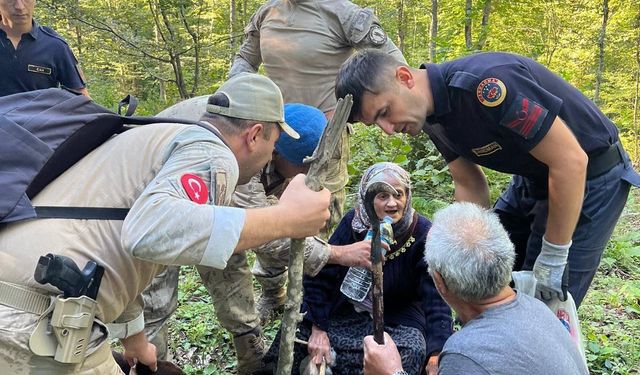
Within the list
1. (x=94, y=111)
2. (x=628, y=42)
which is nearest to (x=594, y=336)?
(x=94, y=111)

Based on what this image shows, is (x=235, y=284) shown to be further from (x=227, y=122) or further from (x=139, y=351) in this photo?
(x=227, y=122)

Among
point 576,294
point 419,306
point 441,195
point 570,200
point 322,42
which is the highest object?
point 322,42

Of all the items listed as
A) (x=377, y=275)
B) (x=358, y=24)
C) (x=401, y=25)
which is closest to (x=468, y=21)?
(x=401, y=25)

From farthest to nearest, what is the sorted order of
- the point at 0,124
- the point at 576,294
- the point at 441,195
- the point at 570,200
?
1. the point at 441,195
2. the point at 576,294
3. the point at 570,200
4. the point at 0,124

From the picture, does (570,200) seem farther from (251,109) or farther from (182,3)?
(182,3)

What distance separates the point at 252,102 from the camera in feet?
6.31

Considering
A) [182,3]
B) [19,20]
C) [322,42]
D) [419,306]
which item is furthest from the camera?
[182,3]

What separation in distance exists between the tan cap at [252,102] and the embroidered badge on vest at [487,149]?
100cm

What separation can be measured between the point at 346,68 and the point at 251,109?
0.62 m

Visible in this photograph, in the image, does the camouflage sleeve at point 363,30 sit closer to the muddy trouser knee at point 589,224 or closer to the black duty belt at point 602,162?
the muddy trouser knee at point 589,224

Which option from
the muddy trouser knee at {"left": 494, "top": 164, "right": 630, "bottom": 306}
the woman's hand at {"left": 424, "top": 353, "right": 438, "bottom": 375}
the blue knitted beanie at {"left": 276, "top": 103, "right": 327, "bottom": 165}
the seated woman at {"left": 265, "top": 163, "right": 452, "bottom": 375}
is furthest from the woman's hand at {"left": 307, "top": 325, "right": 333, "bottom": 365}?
the muddy trouser knee at {"left": 494, "top": 164, "right": 630, "bottom": 306}

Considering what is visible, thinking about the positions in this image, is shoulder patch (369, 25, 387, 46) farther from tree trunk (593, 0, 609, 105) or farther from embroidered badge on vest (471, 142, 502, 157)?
tree trunk (593, 0, 609, 105)

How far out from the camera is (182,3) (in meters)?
8.17

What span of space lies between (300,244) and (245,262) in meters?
1.23
